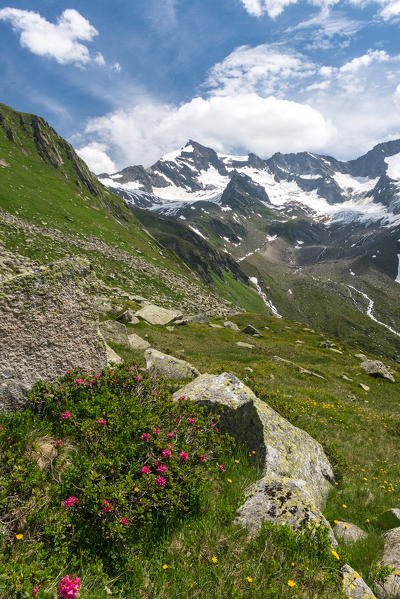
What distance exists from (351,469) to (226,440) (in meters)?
7.31

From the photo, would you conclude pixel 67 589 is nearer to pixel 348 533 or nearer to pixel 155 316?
pixel 348 533

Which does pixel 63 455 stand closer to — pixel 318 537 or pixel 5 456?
pixel 5 456

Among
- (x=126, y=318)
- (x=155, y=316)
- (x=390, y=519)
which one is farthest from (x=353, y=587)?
(x=155, y=316)

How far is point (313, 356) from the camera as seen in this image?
159 ft

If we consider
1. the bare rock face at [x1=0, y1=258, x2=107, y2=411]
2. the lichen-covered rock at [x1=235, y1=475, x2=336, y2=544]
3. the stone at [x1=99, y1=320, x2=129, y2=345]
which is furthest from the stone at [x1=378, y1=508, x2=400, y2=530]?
the stone at [x1=99, y1=320, x2=129, y2=345]

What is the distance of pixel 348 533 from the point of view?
6941 mm

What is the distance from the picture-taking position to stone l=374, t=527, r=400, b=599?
5.30 m

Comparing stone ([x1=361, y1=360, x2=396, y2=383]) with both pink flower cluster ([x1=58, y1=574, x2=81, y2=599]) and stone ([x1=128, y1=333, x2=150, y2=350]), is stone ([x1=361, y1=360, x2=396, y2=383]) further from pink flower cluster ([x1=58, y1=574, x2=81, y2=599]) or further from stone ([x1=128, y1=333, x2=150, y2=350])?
pink flower cluster ([x1=58, y1=574, x2=81, y2=599])

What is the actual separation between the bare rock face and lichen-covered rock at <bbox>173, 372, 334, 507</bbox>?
151 inches

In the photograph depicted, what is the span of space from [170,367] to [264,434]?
873cm

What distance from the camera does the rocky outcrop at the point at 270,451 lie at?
597cm

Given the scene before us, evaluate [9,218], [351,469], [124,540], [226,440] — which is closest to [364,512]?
[351,469]

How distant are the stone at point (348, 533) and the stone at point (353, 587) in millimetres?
1868

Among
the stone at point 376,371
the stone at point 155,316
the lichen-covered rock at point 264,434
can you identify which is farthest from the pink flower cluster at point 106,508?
the stone at point 376,371
